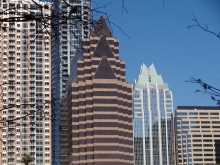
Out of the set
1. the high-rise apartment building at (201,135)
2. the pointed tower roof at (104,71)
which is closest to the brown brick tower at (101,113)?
the pointed tower roof at (104,71)

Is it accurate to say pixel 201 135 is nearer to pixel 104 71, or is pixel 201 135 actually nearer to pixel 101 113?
pixel 104 71

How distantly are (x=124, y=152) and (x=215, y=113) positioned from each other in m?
88.0

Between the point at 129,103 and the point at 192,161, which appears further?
the point at 192,161

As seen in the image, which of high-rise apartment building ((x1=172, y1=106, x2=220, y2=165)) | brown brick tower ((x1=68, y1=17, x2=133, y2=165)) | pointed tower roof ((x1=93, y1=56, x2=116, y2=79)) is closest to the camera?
brown brick tower ((x1=68, y1=17, x2=133, y2=165))

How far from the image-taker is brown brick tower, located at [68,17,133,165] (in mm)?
113688

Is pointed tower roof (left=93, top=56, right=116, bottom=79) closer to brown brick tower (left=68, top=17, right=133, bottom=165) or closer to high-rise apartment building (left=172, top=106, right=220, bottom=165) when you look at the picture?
brown brick tower (left=68, top=17, right=133, bottom=165)

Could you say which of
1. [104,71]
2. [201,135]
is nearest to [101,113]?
[104,71]


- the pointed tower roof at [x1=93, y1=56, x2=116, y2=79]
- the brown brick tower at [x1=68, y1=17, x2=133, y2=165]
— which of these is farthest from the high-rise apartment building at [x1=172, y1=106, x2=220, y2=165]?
the pointed tower roof at [x1=93, y1=56, x2=116, y2=79]

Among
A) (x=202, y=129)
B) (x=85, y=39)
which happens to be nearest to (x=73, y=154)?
(x=202, y=129)

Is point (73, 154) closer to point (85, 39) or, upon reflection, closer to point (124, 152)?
point (124, 152)

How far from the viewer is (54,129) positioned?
147000 millimetres

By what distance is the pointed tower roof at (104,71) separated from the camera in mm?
117312

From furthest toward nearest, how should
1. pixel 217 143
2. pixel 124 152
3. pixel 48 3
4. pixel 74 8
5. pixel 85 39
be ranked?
pixel 217 143, pixel 124 152, pixel 85 39, pixel 48 3, pixel 74 8

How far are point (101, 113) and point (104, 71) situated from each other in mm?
7877
